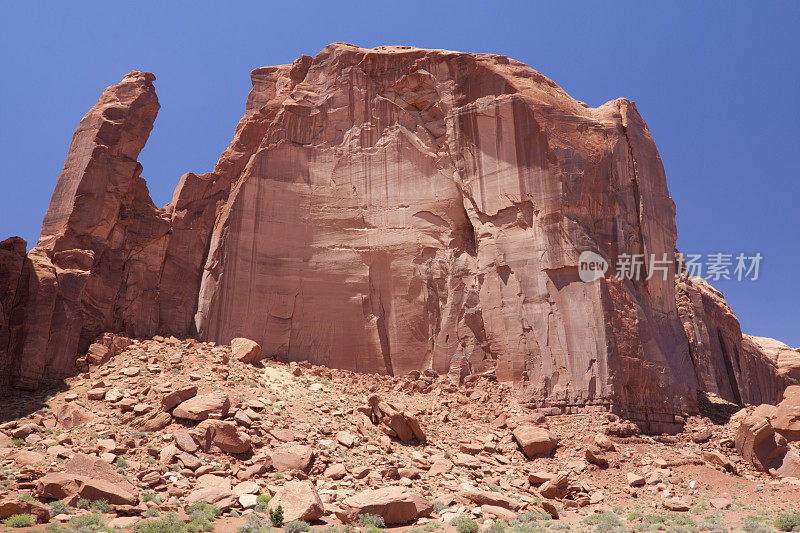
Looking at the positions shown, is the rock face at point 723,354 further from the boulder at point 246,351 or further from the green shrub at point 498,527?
the green shrub at point 498,527

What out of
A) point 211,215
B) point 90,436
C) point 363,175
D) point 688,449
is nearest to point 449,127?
point 363,175

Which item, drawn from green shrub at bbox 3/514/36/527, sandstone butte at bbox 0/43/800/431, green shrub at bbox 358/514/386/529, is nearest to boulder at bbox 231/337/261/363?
sandstone butte at bbox 0/43/800/431

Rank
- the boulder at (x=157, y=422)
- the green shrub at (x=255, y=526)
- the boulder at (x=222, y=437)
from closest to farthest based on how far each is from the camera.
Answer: the green shrub at (x=255, y=526) → the boulder at (x=222, y=437) → the boulder at (x=157, y=422)

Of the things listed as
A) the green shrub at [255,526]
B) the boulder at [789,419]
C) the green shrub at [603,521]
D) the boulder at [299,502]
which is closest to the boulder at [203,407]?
the boulder at [299,502]

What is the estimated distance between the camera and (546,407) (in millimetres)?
24344

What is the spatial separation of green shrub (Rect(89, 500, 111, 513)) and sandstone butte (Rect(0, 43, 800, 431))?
9.28 meters

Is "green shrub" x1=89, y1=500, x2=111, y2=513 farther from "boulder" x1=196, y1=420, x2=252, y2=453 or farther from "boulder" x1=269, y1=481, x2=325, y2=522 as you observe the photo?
"boulder" x1=196, y1=420, x2=252, y2=453

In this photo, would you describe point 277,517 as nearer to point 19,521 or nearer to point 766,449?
point 19,521

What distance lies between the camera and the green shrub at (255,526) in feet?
48.1

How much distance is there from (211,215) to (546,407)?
635 inches

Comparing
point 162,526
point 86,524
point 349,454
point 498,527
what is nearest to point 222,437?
point 349,454

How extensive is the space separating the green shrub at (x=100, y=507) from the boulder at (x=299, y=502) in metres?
3.65

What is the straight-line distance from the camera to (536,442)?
72.9 ft

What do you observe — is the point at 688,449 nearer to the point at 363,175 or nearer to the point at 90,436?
the point at 363,175
